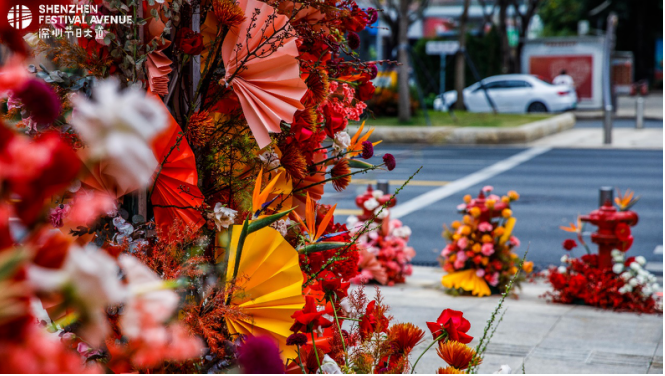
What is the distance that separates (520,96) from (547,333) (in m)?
23.1

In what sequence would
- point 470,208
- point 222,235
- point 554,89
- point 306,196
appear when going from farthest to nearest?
point 554,89 < point 470,208 < point 306,196 < point 222,235

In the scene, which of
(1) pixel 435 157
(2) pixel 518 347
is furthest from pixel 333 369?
(1) pixel 435 157

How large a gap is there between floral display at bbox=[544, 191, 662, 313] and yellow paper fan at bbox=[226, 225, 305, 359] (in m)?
4.24

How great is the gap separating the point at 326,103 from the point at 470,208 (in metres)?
4.05

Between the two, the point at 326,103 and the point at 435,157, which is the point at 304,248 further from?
the point at 435,157

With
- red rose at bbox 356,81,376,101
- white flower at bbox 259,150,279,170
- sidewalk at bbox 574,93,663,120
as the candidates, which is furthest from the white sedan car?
white flower at bbox 259,150,279,170

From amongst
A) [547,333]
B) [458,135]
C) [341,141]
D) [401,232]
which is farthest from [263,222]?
[458,135]

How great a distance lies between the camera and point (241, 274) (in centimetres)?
173

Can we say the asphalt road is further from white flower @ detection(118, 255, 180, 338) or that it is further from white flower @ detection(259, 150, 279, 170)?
white flower @ detection(118, 255, 180, 338)

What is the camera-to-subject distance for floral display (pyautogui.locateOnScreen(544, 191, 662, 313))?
5395 millimetres

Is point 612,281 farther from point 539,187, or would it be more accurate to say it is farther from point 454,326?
point 539,187

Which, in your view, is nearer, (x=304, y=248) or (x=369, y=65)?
(x=304, y=248)

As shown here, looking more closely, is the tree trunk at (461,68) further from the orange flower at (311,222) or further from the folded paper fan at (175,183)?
the folded paper fan at (175,183)

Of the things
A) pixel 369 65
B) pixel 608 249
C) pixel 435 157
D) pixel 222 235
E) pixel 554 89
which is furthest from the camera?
Answer: pixel 554 89
